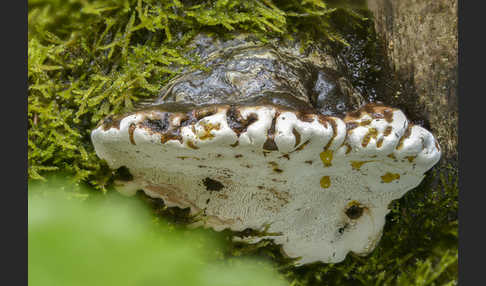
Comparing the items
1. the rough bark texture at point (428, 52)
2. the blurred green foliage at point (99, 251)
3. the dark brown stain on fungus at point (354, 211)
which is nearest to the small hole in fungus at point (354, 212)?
the dark brown stain on fungus at point (354, 211)

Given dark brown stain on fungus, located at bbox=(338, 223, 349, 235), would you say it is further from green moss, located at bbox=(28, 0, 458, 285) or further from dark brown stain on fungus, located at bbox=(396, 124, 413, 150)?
dark brown stain on fungus, located at bbox=(396, 124, 413, 150)

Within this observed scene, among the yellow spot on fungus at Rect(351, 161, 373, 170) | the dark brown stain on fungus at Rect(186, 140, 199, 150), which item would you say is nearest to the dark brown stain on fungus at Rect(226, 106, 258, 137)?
the dark brown stain on fungus at Rect(186, 140, 199, 150)

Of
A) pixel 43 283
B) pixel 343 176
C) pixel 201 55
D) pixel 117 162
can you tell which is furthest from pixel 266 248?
pixel 43 283

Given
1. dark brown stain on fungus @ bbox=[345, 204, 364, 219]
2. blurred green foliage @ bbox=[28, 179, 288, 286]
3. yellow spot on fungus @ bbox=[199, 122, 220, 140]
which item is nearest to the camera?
blurred green foliage @ bbox=[28, 179, 288, 286]

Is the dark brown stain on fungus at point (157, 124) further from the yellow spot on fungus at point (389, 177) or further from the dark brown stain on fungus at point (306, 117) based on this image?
the yellow spot on fungus at point (389, 177)

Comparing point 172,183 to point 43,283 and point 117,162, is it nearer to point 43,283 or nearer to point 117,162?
point 117,162
